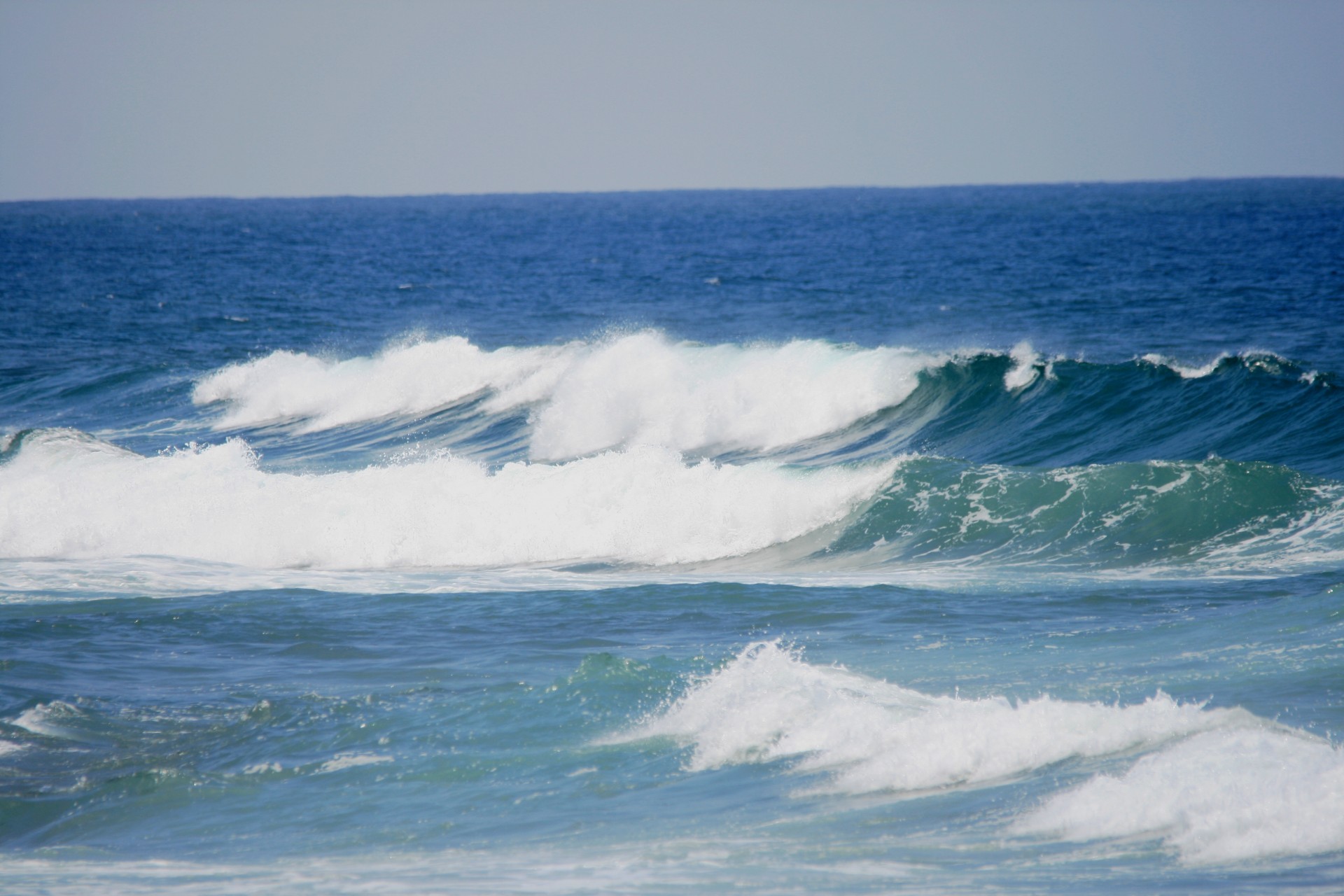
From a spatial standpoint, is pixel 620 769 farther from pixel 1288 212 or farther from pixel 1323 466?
pixel 1288 212

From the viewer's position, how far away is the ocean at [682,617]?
5941mm

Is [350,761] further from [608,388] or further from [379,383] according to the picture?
[379,383]

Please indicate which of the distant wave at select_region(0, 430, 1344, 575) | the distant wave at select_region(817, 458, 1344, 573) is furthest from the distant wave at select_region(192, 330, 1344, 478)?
the distant wave at select_region(0, 430, 1344, 575)

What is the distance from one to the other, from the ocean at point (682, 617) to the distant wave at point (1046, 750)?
0.08 ft

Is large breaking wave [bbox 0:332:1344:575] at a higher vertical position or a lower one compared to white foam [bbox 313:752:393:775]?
higher

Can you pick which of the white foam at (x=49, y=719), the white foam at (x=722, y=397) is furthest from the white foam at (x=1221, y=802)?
the white foam at (x=722, y=397)

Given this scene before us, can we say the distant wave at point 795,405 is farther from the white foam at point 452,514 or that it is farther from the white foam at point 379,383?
the white foam at point 452,514

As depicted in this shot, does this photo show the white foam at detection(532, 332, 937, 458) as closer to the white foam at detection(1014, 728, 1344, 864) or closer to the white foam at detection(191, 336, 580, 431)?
the white foam at detection(191, 336, 580, 431)

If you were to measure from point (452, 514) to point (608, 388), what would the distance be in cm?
→ 760

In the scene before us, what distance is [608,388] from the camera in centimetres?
2172

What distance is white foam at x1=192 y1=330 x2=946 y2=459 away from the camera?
66.1 ft

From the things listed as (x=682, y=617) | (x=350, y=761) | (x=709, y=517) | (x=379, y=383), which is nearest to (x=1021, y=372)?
(x=709, y=517)

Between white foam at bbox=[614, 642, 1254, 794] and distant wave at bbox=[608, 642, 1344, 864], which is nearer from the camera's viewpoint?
distant wave at bbox=[608, 642, 1344, 864]

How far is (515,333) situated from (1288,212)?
75833 millimetres
